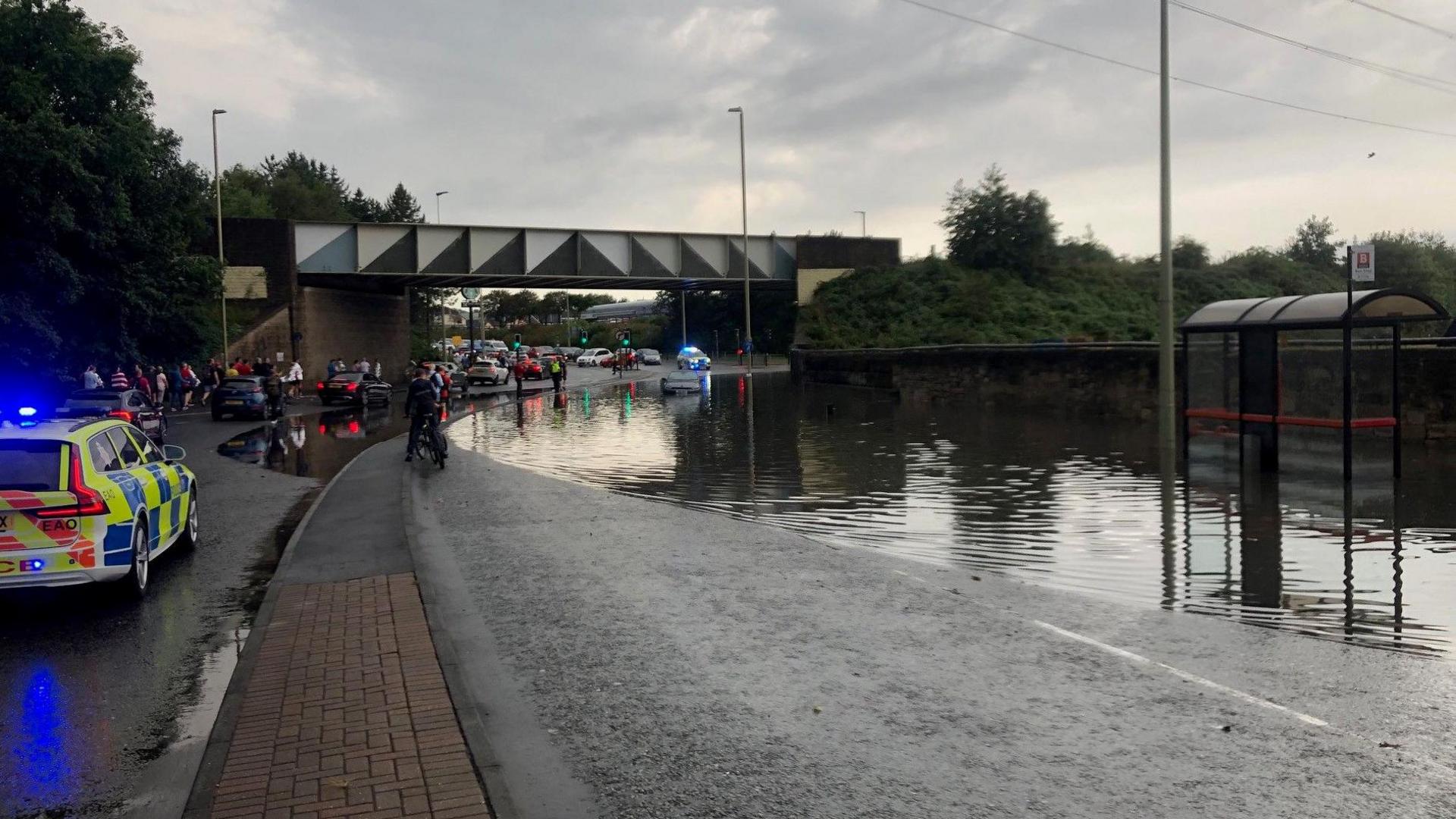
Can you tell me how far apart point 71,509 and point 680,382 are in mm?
36905

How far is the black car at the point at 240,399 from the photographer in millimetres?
32625

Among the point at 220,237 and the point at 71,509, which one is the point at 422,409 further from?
the point at 220,237

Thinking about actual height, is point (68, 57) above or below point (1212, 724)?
above

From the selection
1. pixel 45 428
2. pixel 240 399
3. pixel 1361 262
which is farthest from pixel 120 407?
pixel 1361 262

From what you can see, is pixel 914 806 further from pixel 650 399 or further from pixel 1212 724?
pixel 650 399

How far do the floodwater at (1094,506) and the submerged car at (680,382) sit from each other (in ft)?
61.0

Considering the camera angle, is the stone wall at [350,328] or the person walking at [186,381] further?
the stone wall at [350,328]

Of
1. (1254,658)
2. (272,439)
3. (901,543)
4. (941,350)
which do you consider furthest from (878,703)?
(941,350)

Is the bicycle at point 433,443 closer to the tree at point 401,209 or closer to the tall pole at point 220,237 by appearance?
the tall pole at point 220,237

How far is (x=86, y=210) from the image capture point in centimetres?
3581

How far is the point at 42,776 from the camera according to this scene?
17.5 ft

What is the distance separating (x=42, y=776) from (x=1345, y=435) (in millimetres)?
14290

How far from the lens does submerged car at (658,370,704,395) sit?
4503cm

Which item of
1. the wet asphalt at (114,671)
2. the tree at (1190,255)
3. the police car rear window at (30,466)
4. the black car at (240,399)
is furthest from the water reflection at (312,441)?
the tree at (1190,255)
